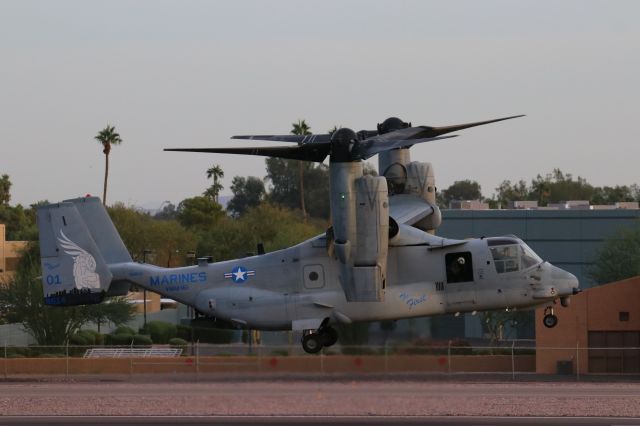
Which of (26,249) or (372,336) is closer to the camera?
(372,336)

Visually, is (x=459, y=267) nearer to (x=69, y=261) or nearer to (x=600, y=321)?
(x=69, y=261)

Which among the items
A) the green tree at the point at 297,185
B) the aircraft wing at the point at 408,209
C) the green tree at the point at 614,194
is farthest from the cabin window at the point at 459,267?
the green tree at the point at 614,194

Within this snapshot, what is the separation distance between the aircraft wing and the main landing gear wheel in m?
5.54

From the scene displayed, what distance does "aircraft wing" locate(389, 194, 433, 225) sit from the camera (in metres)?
45.7

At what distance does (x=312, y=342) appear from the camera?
41.8 m

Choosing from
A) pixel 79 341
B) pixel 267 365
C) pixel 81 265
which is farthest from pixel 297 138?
pixel 79 341

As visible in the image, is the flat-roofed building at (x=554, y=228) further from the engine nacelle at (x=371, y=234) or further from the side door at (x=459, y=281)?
the engine nacelle at (x=371, y=234)

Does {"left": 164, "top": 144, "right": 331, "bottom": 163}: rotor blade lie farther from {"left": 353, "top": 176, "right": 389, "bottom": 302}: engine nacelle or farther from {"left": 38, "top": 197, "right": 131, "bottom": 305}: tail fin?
{"left": 38, "top": 197, "right": 131, "bottom": 305}: tail fin

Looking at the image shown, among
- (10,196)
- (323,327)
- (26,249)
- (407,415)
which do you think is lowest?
(407,415)

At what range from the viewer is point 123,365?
57312 mm

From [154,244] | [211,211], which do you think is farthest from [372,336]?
[211,211]

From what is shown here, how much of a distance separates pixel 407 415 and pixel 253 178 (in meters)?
143

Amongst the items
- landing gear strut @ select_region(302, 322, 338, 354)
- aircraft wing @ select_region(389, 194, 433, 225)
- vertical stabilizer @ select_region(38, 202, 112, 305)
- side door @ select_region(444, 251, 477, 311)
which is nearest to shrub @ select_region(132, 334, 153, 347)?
vertical stabilizer @ select_region(38, 202, 112, 305)

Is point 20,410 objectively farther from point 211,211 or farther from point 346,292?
point 211,211
